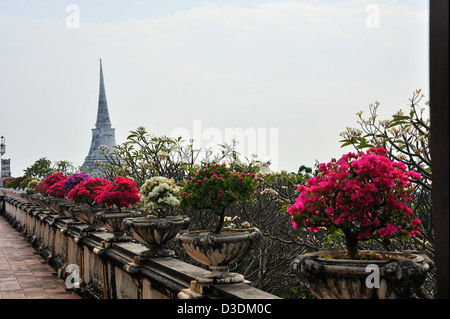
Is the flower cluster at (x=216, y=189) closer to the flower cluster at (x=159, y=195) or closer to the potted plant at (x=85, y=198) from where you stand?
the flower cluster at (x=159, y=195)

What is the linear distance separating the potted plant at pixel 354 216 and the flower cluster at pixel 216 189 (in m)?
1.57

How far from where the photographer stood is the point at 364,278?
8.85 ft

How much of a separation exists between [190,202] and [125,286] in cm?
219

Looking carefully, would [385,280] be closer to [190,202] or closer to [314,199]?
[314,199]

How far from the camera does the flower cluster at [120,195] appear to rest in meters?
7.62

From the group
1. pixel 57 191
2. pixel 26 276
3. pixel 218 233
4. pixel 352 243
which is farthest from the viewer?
pixel 57 191

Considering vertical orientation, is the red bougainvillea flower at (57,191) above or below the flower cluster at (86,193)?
below

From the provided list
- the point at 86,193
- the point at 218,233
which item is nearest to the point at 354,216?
the point at 218,233

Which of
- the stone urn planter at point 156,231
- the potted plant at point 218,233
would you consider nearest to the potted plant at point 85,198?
the stone urn planter at point 156,231

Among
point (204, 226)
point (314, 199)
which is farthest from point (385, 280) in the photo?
point (204, 226)

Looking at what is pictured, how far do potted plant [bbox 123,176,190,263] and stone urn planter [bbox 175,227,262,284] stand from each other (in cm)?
135

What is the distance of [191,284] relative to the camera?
448 centimetres

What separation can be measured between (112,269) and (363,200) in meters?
4.81

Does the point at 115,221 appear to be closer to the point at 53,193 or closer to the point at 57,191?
the point at 57,191
